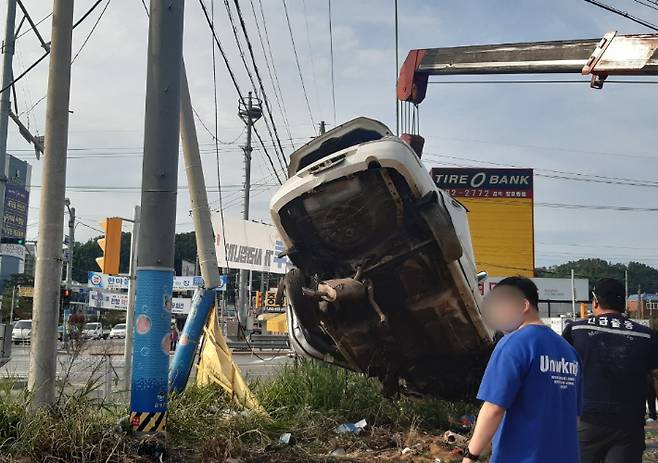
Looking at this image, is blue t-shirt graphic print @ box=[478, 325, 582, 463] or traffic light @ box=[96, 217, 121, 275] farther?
traffic light @ box=[96, 217, 121, 275]

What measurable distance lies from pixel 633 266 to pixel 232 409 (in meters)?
110

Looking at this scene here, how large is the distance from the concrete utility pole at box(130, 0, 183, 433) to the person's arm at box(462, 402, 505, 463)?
381 centimetres

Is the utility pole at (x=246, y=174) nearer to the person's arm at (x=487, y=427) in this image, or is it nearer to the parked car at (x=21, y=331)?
the parked car at (x=21, y=331)

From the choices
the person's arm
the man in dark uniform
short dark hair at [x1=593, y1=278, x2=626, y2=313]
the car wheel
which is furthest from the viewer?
the car wheel

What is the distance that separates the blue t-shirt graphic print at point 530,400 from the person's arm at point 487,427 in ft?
0.11

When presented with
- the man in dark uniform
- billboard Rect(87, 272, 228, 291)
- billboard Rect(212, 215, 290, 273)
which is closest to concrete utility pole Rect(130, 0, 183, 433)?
the man in dark uniform

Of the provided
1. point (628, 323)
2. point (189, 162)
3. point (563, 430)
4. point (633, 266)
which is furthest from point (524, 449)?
point (633, 266)

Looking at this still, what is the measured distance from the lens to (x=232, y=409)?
830 centimetres

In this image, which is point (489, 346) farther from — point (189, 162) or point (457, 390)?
point (189, 162)

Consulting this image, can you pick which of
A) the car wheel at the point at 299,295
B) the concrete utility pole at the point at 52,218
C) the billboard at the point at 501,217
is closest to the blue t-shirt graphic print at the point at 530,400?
the car wheel at the point at 299,295

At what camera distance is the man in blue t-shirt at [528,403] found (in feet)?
10.7

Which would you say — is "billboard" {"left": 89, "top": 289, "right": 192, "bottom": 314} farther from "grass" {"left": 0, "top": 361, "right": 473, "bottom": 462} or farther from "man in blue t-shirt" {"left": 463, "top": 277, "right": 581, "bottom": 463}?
"man in blue t-shirt" {"left": 463, "top": 277, "right": 581, "bottom": 463}

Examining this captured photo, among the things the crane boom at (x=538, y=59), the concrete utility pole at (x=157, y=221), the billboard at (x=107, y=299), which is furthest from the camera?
the billboard at (x=107, y=299)

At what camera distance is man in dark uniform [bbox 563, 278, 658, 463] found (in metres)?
4.76
